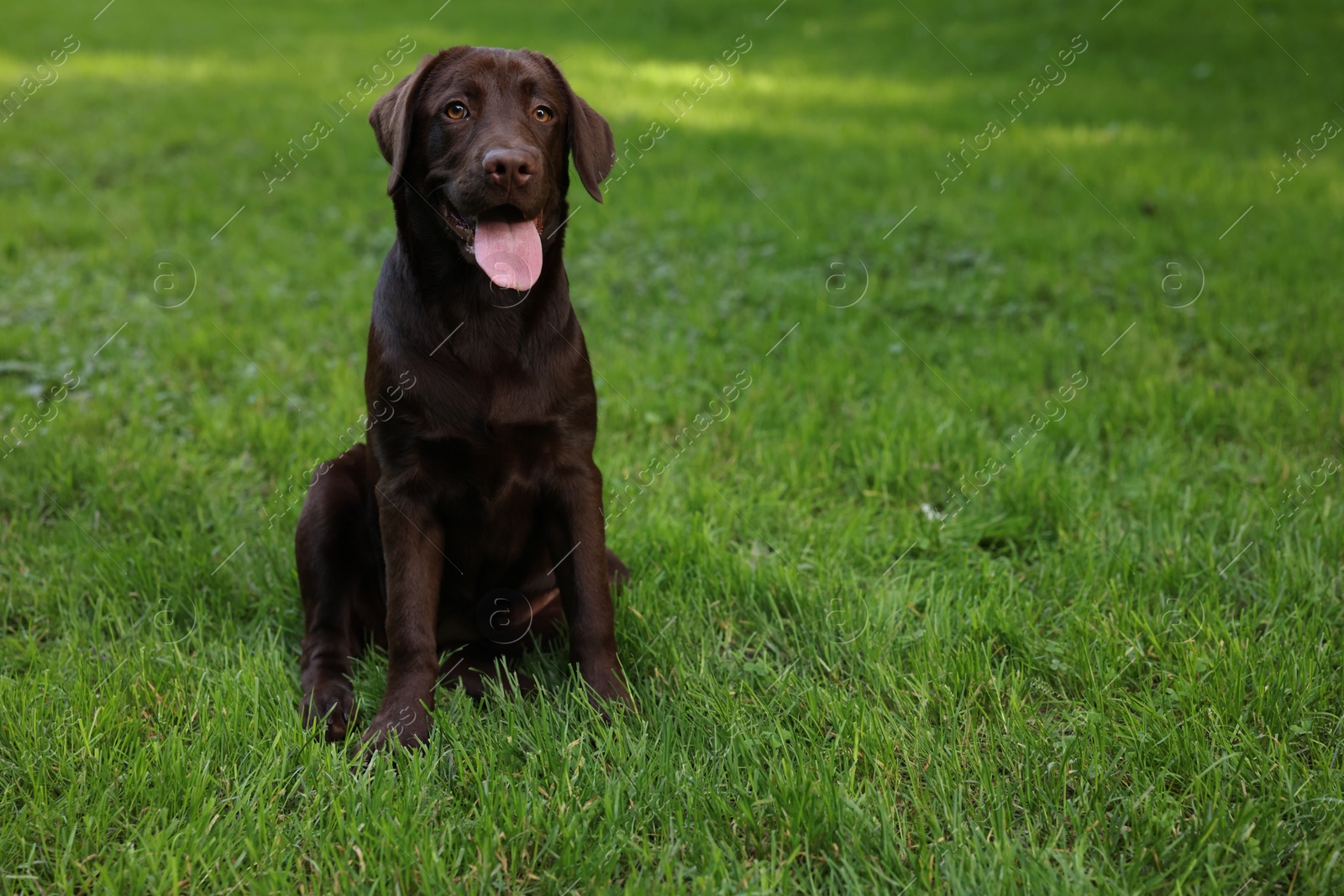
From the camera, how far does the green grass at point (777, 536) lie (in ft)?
6.68

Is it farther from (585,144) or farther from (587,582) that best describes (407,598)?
(585,144)

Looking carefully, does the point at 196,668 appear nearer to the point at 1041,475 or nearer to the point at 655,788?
the point at 655,788

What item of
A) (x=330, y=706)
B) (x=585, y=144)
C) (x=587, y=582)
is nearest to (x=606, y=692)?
(x=587, y=582)

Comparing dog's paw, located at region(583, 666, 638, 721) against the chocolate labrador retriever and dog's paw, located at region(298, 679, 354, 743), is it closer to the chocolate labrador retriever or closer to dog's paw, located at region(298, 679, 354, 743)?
the chocolate labrador retriever

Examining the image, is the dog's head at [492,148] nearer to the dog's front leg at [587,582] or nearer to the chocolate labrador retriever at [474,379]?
the chocolate labrador retriever at [474,379]

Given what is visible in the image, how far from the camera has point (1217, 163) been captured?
7266 mm

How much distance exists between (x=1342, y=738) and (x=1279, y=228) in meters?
4.67

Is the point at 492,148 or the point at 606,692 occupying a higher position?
the point at 492,148

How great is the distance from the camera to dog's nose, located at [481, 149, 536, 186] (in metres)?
2.29

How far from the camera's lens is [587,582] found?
257 centimetres

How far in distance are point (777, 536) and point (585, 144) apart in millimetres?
1396

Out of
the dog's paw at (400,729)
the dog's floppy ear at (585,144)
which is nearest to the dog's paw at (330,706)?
the dog's paw at (400,729)

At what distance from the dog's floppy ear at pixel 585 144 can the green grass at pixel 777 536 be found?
109cm

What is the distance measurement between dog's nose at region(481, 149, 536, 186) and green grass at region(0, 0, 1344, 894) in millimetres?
1198
